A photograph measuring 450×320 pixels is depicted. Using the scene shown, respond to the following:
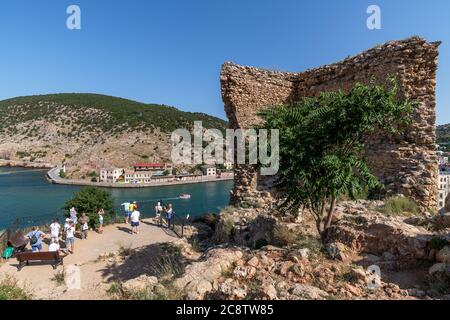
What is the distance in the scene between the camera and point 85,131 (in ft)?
310

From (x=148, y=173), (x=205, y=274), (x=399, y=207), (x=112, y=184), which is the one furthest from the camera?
(x=148, y=173)

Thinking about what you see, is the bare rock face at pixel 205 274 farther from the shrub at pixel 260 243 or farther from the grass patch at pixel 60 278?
the grass patch at pixel 60 278

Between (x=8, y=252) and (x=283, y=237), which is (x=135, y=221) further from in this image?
(x=283, y=237)

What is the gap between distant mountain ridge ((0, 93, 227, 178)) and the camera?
8062 cm

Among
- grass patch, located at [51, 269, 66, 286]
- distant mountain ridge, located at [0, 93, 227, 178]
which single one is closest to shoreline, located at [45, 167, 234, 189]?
distant mountain ridge, located at [0, 93, 227, 178]

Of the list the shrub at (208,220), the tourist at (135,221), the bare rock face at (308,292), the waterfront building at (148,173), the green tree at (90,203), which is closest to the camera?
the bare rock face at (308,292)

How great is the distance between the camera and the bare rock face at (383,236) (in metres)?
4.74

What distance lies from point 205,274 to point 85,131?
99.8 metres

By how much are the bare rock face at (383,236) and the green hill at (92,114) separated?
86.5 meters

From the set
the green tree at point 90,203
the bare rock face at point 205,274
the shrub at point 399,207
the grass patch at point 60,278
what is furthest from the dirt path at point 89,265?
the shrub at point 399,207

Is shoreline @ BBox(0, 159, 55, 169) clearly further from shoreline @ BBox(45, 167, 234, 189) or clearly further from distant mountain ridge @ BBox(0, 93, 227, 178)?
shoreline @ BBox(45, 167, 234, 189)

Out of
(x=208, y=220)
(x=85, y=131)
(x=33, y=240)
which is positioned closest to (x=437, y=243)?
(x=208, y=220)
